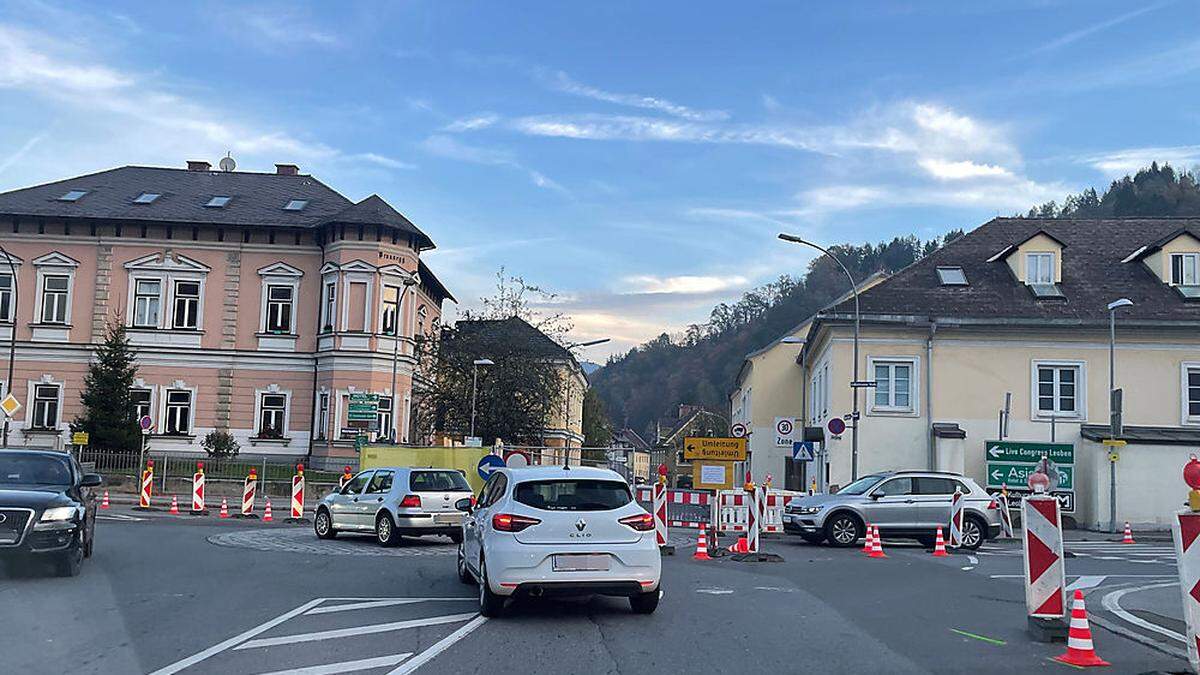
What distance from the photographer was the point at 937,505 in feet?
77.6

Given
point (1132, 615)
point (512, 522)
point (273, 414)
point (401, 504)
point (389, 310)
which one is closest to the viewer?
point (512, 522)

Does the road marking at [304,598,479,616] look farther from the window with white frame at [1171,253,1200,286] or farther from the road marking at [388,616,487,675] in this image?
the window with white frame at [1171,253,1200,286]

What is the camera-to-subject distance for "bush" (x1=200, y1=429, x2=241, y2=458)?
48156mm

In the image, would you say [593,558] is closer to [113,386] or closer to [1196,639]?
[1196,639]

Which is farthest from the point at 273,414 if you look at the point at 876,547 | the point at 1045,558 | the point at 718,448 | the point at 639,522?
the point at 1045,558

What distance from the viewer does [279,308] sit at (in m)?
52.1

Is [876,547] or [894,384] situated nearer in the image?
[876,547]

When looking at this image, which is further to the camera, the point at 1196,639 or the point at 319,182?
the point at 319,182

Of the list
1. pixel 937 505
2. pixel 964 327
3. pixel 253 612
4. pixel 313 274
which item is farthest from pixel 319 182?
pixel 253 612

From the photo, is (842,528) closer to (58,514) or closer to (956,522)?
(956,522)

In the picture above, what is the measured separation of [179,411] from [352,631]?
44.3 meters

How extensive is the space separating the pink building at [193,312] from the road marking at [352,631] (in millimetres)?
39662

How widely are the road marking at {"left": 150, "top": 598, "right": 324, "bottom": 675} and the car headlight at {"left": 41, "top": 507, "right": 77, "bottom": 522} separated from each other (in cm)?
361

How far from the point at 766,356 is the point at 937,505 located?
38357mm
